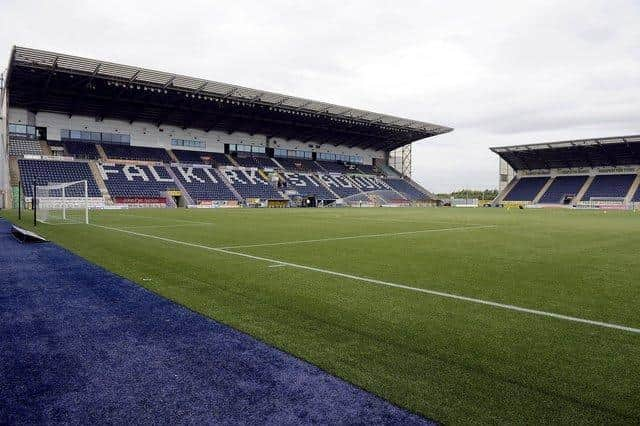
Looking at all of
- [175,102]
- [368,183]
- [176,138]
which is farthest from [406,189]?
[175,102]

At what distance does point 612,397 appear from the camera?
270 cm

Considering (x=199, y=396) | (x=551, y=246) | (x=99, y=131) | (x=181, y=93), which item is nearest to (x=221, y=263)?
(x=199, y=396)

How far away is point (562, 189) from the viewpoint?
70.1 metres

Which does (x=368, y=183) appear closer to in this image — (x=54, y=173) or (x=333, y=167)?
(x=333, y=167)

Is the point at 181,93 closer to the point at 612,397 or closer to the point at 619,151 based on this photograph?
the point at 612,397

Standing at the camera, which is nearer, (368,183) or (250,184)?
(250,184)

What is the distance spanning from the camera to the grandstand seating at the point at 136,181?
44500 mm

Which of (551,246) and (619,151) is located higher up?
(619,151)

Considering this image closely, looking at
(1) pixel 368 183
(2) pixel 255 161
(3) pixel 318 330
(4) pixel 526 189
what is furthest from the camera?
(4) pixel 526 189

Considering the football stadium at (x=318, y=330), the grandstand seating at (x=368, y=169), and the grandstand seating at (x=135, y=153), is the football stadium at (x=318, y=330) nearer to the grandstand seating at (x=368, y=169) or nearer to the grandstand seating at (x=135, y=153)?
the grandstand seating at (x=135, y=153)

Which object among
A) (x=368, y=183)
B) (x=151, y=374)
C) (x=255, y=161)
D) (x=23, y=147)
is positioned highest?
(x=255, y=161)

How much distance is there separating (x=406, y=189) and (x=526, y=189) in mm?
23125

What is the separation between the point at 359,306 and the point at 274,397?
2.48 meters

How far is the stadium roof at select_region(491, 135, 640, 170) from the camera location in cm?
6222
